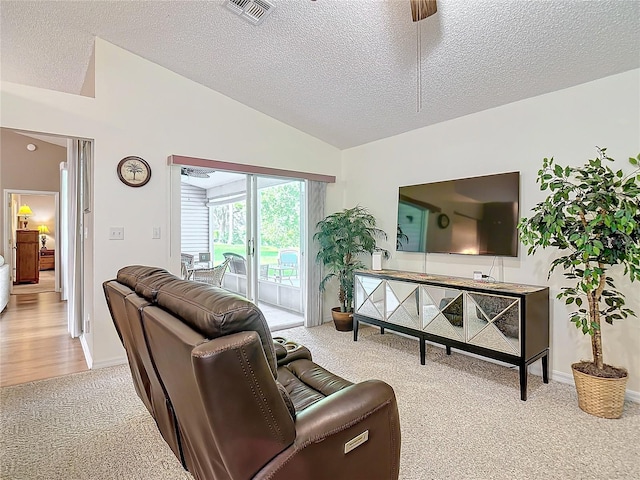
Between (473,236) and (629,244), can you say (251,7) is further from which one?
(629,244)

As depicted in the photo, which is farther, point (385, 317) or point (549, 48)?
point (385, 317)

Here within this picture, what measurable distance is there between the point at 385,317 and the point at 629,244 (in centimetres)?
210

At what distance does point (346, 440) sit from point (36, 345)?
4164 millimetres

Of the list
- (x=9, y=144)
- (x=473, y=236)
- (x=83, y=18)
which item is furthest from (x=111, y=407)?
(x=9, y=144)

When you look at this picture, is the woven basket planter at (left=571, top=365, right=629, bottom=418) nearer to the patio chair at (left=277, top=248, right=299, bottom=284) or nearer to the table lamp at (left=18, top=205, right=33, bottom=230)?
the patio chair at (left=277, top=248, right=299, bottom=284)

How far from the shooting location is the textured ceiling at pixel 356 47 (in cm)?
235

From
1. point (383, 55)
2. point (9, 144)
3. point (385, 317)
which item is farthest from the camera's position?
point (9, 144)

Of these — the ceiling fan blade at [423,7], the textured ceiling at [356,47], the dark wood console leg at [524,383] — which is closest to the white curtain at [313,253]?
the textured ceiling at [356,47]

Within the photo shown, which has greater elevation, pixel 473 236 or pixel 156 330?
pixel 473 236

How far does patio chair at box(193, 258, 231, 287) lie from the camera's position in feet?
13.6

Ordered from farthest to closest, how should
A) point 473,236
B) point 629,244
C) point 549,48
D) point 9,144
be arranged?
point 9,144, point 473,236, point 549,48, point 629,244

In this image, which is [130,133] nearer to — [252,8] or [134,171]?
[134,171]

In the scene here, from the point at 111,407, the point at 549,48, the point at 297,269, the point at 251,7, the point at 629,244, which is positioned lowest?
the point at 111,407

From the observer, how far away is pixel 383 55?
2.88 metres
